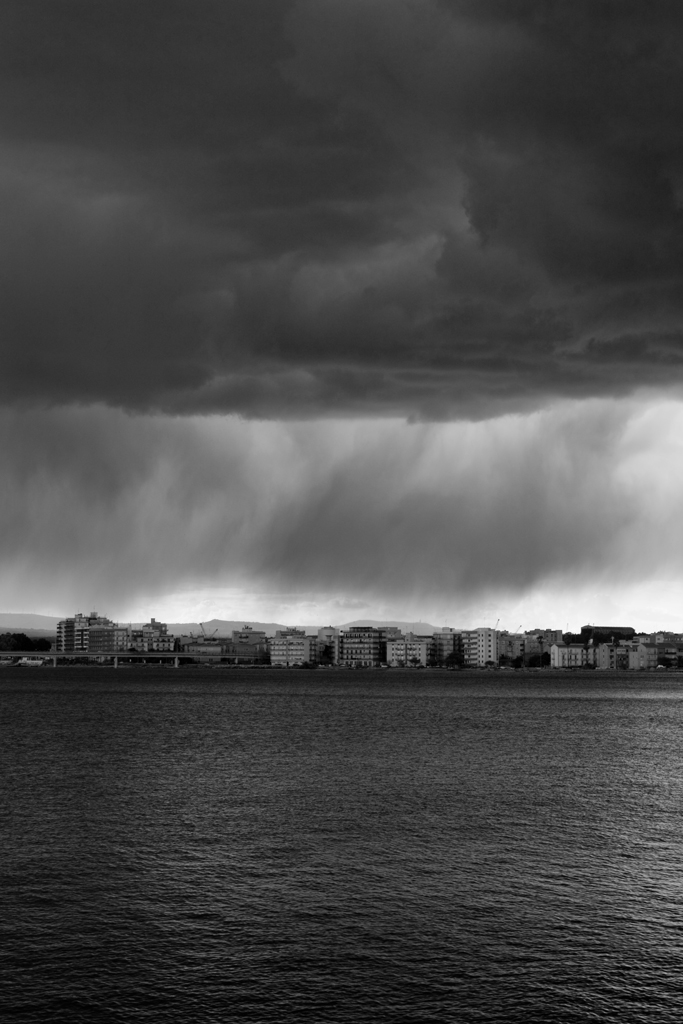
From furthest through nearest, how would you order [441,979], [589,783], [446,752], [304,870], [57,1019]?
[446,752], [589,783], [304,870], [441,979], [57,1019]

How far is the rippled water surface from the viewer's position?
31781 mm

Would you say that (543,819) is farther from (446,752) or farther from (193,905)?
(446,752)

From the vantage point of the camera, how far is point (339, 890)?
42.6m

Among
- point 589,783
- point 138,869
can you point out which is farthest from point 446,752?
point 138,869

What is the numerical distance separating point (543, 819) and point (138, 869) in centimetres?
2272

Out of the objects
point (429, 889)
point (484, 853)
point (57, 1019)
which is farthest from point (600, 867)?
point (57, 1019)

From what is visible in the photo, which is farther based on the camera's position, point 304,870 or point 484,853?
point 484,853

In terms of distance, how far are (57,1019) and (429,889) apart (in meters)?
17.1

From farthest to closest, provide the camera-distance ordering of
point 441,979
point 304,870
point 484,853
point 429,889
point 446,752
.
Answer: point 446,752 < point 484,853 < point 304,870 < point 429,889 < point 441,979

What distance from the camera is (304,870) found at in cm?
4600

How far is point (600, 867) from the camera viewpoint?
4709 centimetres

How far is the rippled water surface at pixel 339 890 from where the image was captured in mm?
31781

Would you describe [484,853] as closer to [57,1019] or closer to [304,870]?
[304,870]

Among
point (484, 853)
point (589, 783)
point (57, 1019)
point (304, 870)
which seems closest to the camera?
point (57, 1019)
